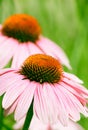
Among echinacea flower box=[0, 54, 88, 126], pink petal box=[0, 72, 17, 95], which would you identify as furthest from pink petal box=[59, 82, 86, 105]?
pink petal box=[0, 72, 17, 95]

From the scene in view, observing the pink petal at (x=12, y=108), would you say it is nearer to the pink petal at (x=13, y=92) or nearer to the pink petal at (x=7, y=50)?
the pink petal at (x=13, y=92)

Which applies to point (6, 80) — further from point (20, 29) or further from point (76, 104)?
point (20, 29)

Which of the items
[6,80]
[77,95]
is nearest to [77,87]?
[77,95]

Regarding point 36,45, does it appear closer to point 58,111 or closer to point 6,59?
point 6,59

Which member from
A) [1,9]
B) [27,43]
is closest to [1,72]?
[27,43]

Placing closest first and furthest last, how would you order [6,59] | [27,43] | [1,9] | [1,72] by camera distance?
[1,72]
[6,59]
[27,43]
[1,9]

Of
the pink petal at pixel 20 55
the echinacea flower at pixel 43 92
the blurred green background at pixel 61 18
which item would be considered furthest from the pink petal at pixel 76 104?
the blurred green background at pixel 61 18
